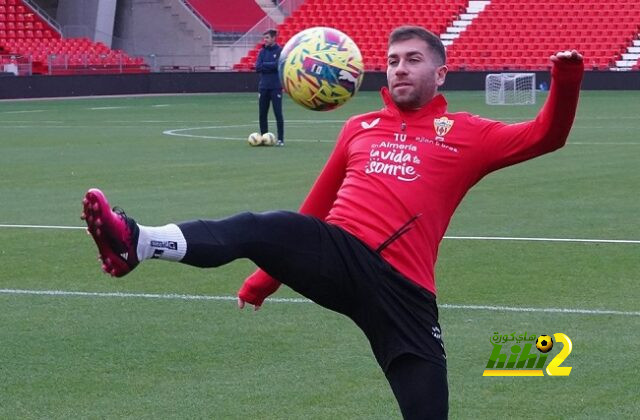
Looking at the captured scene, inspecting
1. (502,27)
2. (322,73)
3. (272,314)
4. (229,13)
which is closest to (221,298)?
(272,314)

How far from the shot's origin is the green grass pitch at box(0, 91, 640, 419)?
685cm

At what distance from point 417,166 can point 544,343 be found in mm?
2884

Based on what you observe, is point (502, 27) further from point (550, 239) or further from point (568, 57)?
point (568, 57)

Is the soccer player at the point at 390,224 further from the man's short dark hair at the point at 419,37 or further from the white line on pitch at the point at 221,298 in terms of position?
the white line on pitch at the point at 221,298

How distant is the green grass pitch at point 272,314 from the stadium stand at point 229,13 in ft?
123

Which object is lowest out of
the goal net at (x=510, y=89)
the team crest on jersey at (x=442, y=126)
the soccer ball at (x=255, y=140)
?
the goal net at (x=510, y=89)

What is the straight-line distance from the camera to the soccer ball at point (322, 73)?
6160 mm

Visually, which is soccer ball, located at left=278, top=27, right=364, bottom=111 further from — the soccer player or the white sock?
the white sock

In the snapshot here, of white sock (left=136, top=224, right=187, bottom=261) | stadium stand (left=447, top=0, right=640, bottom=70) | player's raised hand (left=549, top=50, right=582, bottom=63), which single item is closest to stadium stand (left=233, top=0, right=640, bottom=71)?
stadium stand (left=447, top=0, right=640, bottom=70)

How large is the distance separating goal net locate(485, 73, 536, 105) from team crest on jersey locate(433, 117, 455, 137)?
31.4 meters

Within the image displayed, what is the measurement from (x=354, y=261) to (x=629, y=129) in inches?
877

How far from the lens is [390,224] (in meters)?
5.29

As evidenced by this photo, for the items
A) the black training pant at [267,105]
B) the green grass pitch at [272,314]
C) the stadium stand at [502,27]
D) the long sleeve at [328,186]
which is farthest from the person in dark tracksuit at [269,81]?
the stadium stand at [502,27]

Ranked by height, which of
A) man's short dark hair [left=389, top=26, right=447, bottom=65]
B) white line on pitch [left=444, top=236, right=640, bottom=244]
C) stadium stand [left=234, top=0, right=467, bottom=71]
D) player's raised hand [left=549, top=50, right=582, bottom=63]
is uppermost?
player's raised hand [left=549, top=50, right=582, bottom=63]
